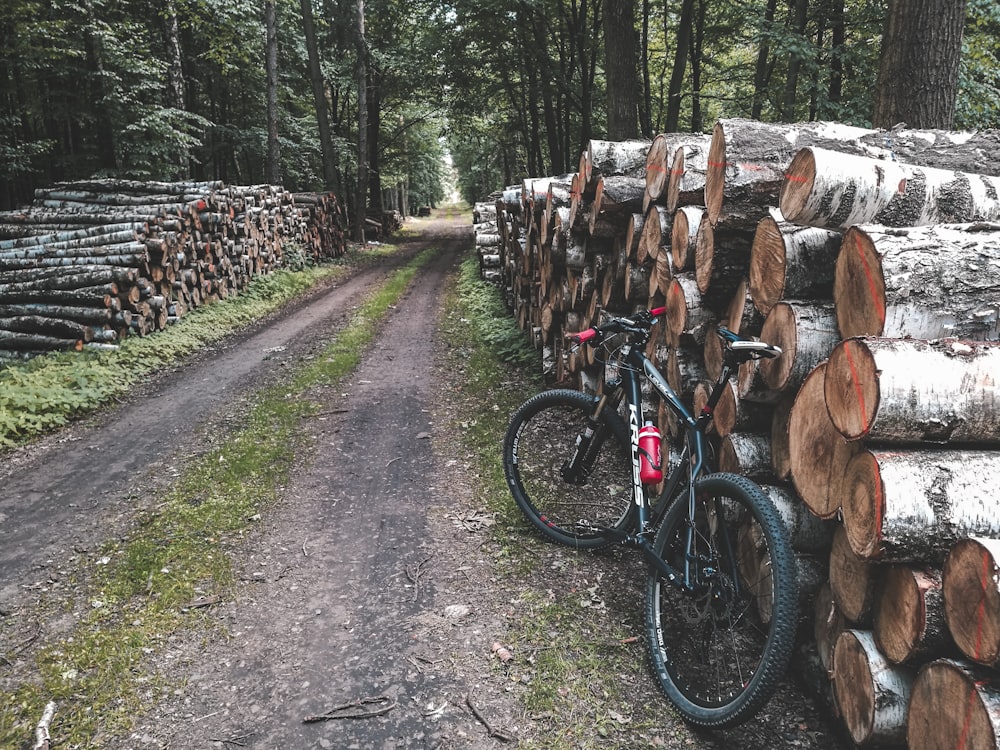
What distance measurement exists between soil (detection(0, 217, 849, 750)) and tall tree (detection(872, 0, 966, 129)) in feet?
17.7

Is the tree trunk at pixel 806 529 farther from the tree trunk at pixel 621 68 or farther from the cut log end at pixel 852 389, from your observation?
the tree trunk at pixel 621 68

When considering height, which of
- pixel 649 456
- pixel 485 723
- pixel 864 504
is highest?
pixel 864 504

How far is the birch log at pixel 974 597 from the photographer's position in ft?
5.49

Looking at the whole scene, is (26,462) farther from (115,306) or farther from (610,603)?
(610,603)

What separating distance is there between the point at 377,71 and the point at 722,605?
2617 centimetres

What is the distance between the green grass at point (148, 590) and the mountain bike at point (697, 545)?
7.11 ft

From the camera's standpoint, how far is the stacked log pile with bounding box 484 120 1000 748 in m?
1.98

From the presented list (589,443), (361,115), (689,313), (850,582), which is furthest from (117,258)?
(361,115)

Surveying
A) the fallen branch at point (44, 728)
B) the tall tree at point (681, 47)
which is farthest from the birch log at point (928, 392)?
the tall tree at point (681, 47)

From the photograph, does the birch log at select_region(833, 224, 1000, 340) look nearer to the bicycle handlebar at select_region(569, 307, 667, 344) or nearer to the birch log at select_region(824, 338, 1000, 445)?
the birch log at select_region(824, 338, 1000, 445)

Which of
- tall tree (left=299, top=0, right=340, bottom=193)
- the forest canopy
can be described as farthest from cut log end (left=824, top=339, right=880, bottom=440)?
tall tree (left=299, top=0, right=340, bottom=193)

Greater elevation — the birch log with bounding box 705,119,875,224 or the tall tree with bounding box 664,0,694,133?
the tall tree with bounding box 664,0,694,133

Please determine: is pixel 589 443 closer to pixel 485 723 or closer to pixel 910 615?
pixel 485 723

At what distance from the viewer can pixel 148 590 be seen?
3662 mm
